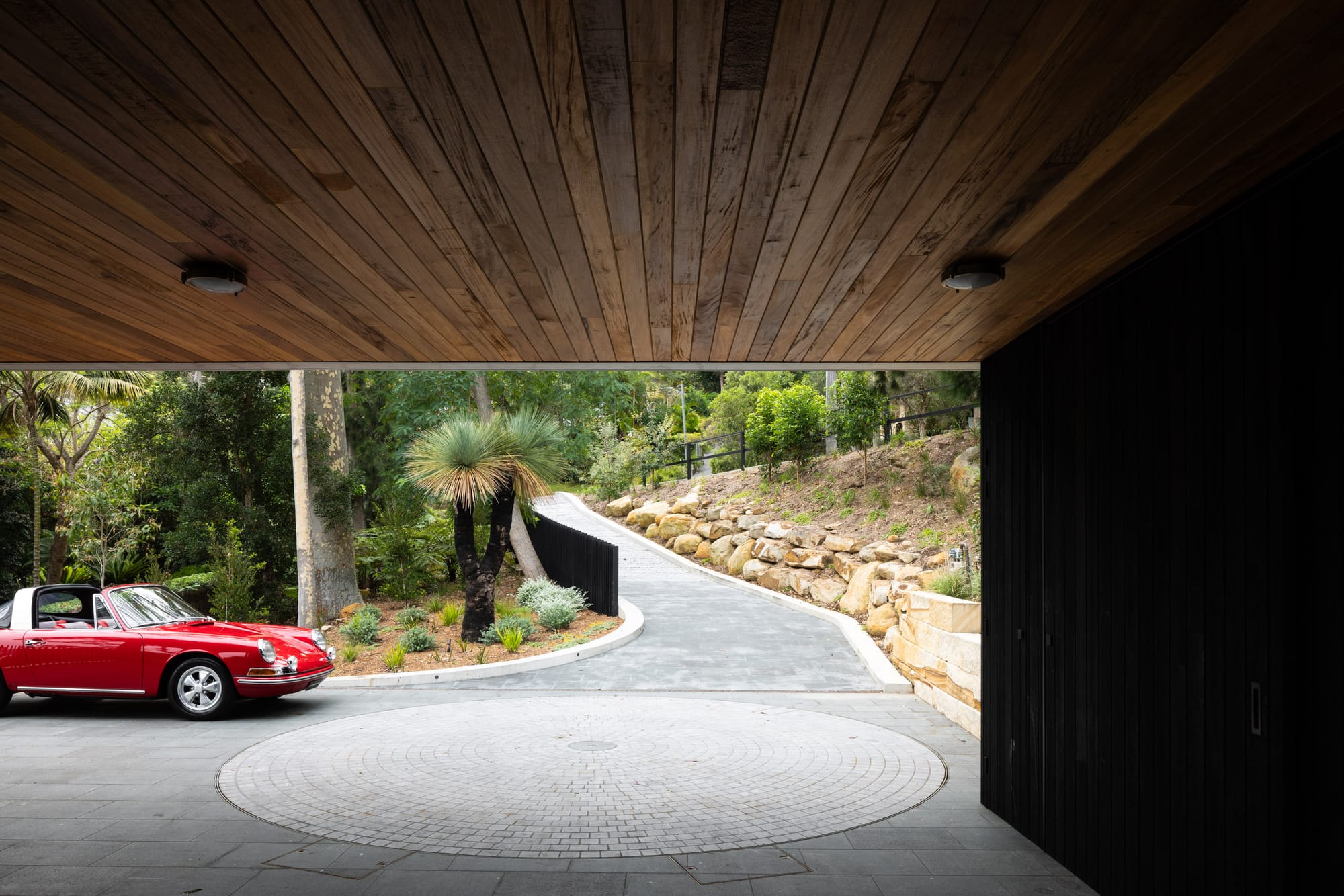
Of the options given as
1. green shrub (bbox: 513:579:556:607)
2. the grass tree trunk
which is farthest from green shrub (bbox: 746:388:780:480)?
the grass tree trunk

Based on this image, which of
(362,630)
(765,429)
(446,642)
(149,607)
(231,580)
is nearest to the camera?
(149,607)

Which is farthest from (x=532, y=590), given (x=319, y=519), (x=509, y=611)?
(x=319, y=519)

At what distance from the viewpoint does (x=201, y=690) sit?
834cm

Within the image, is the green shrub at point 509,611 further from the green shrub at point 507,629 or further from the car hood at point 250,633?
the car hood at point 250,633

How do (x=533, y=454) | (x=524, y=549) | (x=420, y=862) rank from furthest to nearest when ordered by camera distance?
1. (x=524, y=549)
2. (x=533, y=454)
3. (x=420, y=862)

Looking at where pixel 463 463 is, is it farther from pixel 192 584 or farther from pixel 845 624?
pixel 192 584

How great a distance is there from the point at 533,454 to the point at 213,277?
8.14 metres

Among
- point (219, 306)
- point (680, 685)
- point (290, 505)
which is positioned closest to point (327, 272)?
point (219, 306)

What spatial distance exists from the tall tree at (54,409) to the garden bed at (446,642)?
627cm

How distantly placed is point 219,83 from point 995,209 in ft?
9.24

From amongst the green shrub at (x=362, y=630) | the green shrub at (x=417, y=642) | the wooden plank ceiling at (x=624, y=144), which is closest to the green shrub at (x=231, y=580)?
the green shrub at (x=362, y=630)

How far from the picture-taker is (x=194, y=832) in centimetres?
518

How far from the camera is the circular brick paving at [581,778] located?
518cm

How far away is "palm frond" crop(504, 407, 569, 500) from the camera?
11953 millimetres
